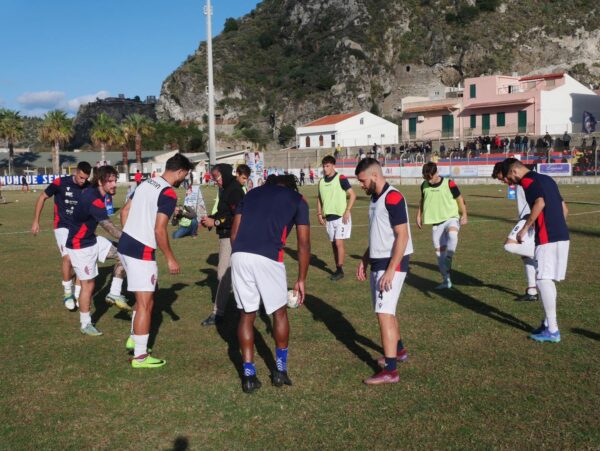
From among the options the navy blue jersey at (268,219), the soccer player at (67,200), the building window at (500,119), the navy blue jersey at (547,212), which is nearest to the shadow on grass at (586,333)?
the navy blue jersey at (547,212)

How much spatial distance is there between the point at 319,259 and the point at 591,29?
107618mm

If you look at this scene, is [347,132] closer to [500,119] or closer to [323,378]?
[500,119]

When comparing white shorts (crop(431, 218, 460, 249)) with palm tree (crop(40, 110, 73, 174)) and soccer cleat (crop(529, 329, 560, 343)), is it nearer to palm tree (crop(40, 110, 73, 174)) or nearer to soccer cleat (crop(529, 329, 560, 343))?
soccer cleat (crop(529, 329, 560, 343))

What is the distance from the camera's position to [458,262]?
12703mm

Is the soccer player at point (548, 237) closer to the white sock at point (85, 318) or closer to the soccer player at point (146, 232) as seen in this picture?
the soccer player at point (146, 232)

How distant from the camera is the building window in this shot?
6952 cm

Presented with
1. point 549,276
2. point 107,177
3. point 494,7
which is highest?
point 494,7

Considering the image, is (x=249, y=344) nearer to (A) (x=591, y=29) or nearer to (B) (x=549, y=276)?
(B) (x=549, y=276)

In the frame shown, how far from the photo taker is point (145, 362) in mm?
6504

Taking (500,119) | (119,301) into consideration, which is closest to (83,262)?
(119,301)

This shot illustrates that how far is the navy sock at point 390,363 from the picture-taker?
5.87m

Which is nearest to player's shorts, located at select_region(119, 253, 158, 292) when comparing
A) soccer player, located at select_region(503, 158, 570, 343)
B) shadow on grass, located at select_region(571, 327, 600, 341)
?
soccer player, located at select_region(503, 158, 570, 343)

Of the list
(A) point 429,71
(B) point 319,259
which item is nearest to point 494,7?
(A) point 429,71

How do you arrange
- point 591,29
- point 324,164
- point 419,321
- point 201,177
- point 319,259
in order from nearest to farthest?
point 419,321
point 324,164
point 319,259
point 201,177
point 591,29
